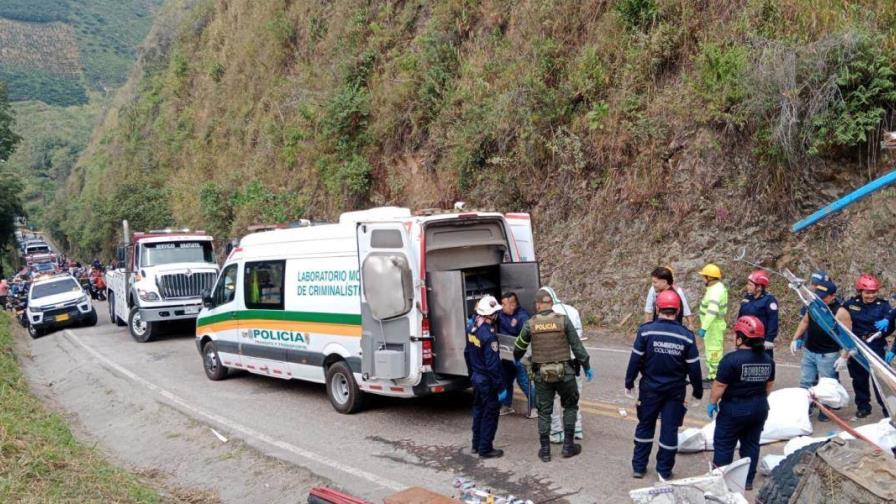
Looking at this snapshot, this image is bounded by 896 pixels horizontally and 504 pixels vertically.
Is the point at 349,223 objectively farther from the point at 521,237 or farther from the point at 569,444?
the point at 569,444

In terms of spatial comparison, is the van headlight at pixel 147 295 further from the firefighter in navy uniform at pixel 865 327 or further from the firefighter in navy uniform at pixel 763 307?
the firefighter in navy uniform at pixel 865 327

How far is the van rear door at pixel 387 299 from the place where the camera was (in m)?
7.40

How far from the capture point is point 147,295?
1658cm

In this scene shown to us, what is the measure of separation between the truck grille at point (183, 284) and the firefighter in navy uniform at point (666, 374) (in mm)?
13757

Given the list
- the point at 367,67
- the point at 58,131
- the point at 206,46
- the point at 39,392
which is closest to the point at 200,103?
the point at 206,46

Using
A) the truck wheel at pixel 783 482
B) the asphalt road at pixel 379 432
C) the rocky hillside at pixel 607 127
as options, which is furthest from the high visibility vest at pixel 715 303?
the rocky hillside at pixel 607 127

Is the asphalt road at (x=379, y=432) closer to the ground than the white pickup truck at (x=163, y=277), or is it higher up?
closer to the ground

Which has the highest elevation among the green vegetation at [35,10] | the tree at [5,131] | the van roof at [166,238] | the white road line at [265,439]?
the green vegetation at [35,10]

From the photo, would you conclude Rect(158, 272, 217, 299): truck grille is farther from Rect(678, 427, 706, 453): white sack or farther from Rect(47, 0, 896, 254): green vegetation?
Rect(678, 427, 706, 453): white sack

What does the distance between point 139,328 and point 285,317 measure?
928 centimetres

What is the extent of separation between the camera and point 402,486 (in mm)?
6082

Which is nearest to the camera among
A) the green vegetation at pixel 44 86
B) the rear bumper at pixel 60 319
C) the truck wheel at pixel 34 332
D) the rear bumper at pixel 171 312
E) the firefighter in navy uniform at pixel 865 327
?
the firefighter in navy uniform at pixel 865 327

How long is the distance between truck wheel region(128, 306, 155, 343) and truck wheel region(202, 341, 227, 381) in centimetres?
570

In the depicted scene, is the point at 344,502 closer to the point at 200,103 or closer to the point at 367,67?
the point at 367,67
